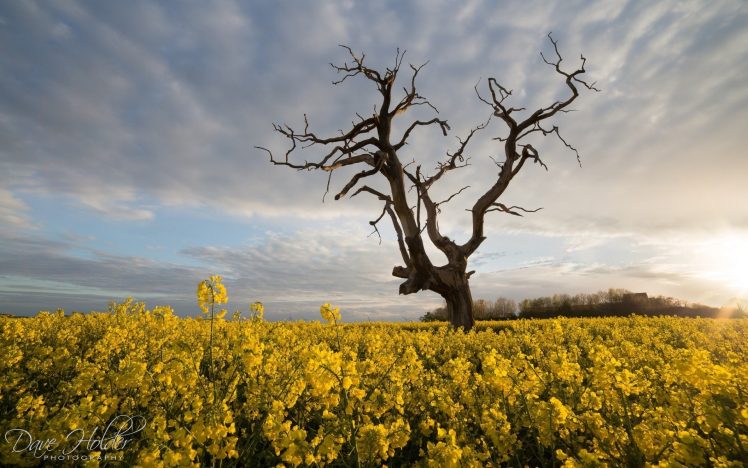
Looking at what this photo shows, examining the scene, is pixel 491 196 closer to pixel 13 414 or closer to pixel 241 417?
pixel 241 417

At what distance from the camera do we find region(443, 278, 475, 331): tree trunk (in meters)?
14.5

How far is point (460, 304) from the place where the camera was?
14617 mm

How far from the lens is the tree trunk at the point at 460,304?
14.5m

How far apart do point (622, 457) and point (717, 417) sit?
0.82m

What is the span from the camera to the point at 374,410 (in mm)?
3375

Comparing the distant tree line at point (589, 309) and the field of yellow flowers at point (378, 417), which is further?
the distant tree line at point (589, 309)
